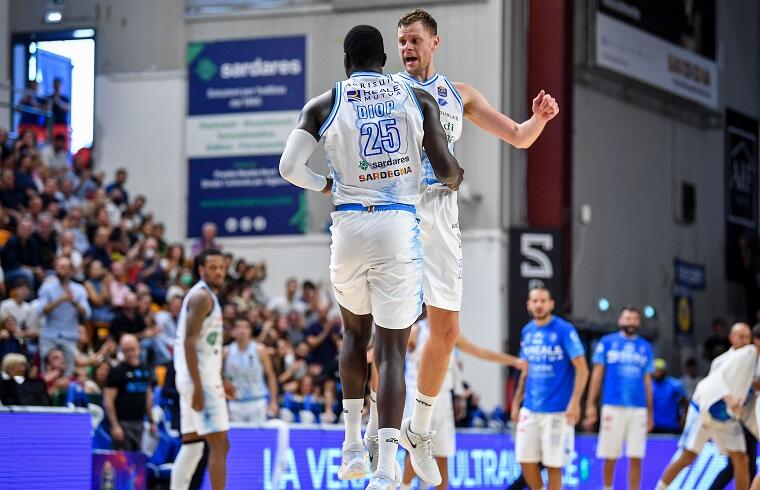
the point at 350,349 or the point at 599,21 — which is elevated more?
the point at 599,21

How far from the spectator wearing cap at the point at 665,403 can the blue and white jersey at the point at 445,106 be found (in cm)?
1588

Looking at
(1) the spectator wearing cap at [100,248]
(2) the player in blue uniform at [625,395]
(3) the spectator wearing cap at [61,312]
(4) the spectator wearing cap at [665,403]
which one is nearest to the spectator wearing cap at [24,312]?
(3) the spectator wearing cap at [61,312]

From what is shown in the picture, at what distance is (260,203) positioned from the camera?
91.1 feet

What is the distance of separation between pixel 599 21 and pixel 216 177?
28.0ft

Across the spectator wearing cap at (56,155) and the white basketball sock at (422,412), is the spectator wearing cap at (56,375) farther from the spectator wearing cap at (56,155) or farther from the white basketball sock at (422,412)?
the white basketball sock at (422,412)

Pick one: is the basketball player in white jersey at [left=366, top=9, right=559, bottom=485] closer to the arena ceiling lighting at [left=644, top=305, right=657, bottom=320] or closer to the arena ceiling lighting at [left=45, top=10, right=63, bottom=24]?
the arena ceiling lighting at [left=45, top=10, right=63, bottom=24]

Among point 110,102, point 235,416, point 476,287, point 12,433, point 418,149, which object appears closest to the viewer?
point 418,149

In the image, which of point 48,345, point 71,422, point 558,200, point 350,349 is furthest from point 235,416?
point 558,200

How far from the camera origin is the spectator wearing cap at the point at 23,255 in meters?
18.5

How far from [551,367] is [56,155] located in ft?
38.1

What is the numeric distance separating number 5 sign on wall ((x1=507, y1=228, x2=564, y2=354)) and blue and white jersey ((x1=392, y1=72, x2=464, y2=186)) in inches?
666

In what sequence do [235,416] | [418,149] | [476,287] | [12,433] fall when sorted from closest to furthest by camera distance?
[418,149], [12,433], [235,416], [476,287]

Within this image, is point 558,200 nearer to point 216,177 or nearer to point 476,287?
point 476,287

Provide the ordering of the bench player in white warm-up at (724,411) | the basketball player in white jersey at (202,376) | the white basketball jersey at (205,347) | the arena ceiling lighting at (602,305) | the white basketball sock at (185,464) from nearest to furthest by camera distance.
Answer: the basketball player in white jersey at (202,376)
the white basketball jersey at (205,347)
the white basketball sock at (185,464)
the bench player in white warm-up at (724,411)
the arena ceiling lighting at (602,305)
